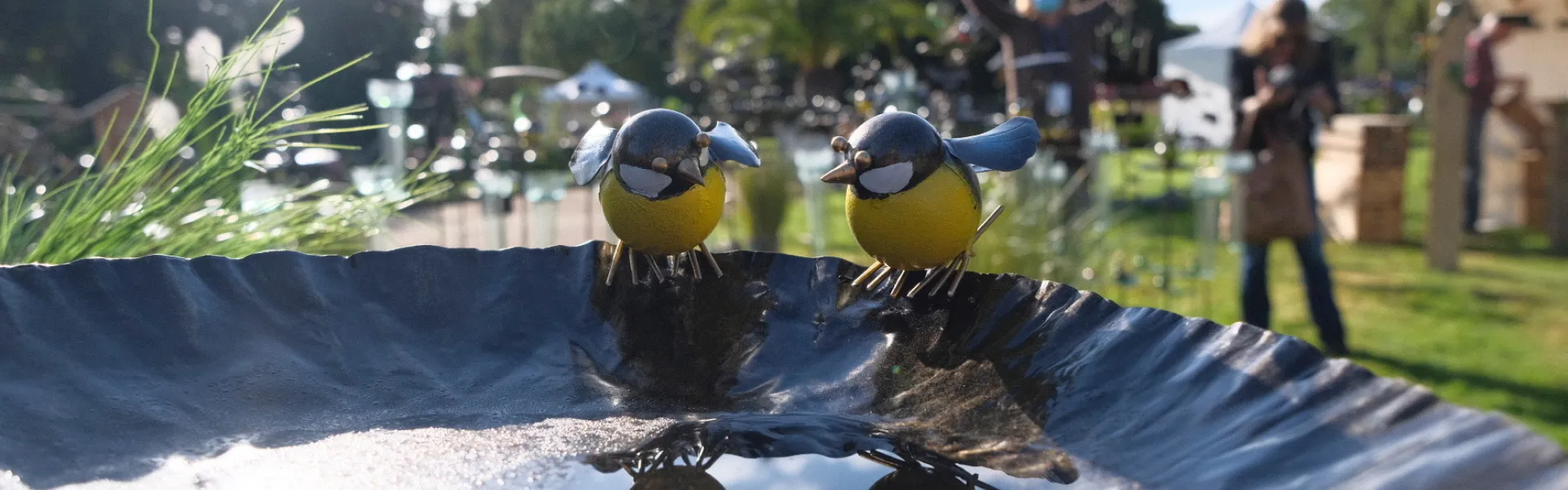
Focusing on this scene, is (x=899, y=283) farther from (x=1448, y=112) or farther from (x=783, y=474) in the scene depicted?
(x=1448, y=112)

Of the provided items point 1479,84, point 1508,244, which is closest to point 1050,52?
point 1479,84

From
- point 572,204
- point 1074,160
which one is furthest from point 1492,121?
point 572,204

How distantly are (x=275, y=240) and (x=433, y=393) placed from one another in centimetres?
79

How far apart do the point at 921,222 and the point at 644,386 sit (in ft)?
1.21

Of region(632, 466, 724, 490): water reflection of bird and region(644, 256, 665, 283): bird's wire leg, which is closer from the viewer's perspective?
region(632, 466, 724, 490): water reflection of bird

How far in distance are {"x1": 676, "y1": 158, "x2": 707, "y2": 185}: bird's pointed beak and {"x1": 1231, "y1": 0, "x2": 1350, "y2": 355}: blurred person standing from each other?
364 cm

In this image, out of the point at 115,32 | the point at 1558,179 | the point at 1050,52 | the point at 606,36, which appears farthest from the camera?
the point at 606,36

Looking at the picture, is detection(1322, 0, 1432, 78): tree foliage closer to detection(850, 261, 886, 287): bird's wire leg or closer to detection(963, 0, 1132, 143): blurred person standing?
detection(963, 0, 1132, 143): blurred person standing

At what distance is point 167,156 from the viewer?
5.69 ft

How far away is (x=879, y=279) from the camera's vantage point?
1.43 metres

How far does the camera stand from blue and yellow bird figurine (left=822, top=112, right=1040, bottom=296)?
4.21 feet

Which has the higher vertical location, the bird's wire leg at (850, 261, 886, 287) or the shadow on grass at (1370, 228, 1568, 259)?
the bird's wire leg at (850, 261, 886, 287)

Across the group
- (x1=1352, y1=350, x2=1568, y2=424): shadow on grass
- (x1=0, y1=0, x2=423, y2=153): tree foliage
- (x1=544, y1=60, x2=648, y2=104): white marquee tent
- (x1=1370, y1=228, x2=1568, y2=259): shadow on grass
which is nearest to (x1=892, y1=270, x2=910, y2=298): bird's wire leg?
(x1=1352, y1=350, x2=1568, y2=424): shadow on grass

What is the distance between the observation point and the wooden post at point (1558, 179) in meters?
7.11
